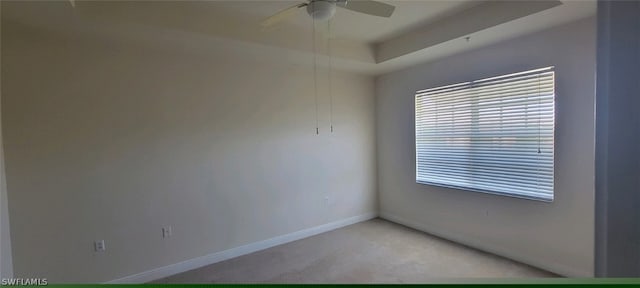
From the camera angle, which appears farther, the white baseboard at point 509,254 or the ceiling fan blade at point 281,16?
the white baseboard at point 509,254

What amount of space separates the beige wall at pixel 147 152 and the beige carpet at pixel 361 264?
32cm

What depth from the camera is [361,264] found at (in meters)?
3.12

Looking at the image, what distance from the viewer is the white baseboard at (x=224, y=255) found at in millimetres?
2895

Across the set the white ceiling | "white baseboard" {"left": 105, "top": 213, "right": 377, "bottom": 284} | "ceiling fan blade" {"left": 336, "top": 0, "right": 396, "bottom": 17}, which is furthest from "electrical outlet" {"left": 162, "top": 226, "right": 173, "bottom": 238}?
"ceiling fan blade" {"left": 336, "top": 0, "right": 396, "bottom": 17}

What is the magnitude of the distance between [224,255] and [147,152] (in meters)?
1.43

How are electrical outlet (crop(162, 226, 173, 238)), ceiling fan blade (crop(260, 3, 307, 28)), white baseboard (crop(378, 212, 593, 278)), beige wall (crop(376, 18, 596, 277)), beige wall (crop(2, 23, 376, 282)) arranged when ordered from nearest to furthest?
ceiling fan blade (crop(260, 3, 307, 28)), beige wall (crop(2, 23, 376, 282)), beige wall (crop(376, 18, 596, 277)), white baseboard (crop(378, 212, 593, 278)), electrical outlet (crop(162, 226, 173, 238))

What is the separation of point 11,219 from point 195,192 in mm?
1414

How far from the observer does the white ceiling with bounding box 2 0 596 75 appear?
2.26 metres

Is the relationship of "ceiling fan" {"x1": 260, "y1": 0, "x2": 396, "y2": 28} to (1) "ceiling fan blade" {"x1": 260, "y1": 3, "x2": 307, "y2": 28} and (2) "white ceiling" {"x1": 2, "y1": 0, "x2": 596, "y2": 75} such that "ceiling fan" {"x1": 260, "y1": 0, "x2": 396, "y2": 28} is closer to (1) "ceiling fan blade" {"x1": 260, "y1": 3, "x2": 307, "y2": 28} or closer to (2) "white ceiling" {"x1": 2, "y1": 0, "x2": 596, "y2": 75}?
(1) "ceiling fan blade" {"x1": 260, "y1": 3, "x2": 307, "y2": 28}

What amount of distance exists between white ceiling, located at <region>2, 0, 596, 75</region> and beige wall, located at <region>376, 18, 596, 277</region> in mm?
203

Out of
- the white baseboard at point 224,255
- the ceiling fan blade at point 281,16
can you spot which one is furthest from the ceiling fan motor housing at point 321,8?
the white baseboard at point 224,255

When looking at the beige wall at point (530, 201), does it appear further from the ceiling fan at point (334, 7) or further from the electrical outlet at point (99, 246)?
the electrical outlet at point (99, 246)

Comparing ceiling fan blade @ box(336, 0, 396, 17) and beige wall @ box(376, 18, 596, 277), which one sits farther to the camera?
beige wall @ box(376, 18, 596, 277)

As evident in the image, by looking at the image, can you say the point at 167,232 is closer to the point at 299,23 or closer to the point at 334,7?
the point at 299,23
